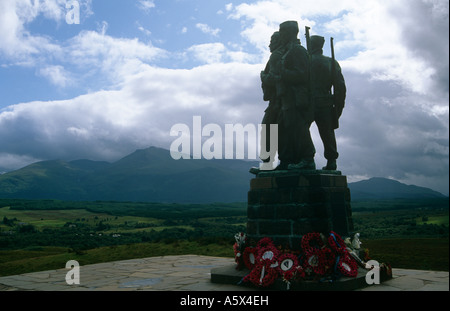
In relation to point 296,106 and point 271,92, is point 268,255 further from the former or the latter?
point 271,92

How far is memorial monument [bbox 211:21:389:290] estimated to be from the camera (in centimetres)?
595

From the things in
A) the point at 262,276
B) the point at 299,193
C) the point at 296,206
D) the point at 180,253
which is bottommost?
the point at 180,253

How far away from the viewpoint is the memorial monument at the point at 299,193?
19.5 feet

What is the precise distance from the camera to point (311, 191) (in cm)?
639

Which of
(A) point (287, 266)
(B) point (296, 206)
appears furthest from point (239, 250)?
(B) point (296, 206)

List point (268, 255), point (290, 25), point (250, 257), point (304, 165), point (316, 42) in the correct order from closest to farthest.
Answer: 1. point (268, 255)
2. point (250, 257)
3. point (304, 165)
4. point (290, 25)
5. point (316, 42)

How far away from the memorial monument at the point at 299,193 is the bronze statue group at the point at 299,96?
0.06 ft

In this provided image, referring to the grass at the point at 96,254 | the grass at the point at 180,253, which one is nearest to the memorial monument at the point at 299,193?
the grass at the point at 180,253

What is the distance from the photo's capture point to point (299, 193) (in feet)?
21.1

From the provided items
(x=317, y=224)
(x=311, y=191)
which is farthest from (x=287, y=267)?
(x=311, y=191)

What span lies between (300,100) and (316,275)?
315cm

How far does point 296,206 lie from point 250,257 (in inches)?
47.7

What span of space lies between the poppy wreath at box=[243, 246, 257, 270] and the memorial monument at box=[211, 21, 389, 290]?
0.7 inches

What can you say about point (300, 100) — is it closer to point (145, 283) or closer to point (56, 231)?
point (145, 283)
